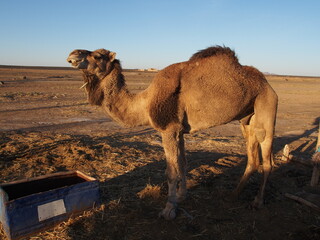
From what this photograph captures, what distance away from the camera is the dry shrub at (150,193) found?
5262mm

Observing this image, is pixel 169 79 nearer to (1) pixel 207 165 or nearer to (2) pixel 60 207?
(2) pixel 60 207

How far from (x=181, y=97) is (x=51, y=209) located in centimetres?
274

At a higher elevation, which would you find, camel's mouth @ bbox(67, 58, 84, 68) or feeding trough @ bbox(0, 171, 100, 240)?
camel's mouth @ bbox(67, 58, 84, 68)

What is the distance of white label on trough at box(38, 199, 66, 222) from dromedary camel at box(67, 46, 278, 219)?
165cm

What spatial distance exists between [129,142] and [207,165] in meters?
3.20

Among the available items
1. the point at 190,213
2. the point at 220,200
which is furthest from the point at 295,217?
the point at 190,213

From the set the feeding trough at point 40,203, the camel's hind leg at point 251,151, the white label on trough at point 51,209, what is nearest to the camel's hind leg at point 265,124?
the camel's hind leg at point 251,151

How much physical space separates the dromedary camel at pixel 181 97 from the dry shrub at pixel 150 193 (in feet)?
2.04

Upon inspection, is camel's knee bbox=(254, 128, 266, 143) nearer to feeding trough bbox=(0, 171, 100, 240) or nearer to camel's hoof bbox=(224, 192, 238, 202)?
camel's hoof bbox=(224, 192, 238, 202)

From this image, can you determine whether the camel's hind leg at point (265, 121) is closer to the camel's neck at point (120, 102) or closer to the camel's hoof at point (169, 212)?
the camel's hoof at point (169, 212)

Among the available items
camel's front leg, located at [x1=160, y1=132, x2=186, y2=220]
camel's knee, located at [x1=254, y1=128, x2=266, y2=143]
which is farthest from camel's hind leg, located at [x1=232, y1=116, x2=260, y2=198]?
camel's front leg, located at [x1=160, y1=132, x2=186, y2=220]

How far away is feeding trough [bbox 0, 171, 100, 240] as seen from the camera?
12.5 feet

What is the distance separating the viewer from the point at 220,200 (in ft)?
17.4

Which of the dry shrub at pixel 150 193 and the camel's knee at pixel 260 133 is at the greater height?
the camel's knee at pixel 260 133
